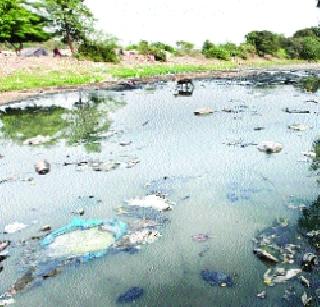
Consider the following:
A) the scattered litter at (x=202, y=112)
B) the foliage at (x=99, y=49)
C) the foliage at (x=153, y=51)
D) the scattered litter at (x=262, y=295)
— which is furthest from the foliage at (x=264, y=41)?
the scattered litter at (x=262, y=295)

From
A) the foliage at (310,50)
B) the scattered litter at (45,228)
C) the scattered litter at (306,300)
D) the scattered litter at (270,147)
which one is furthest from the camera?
the foliage at (310,50)

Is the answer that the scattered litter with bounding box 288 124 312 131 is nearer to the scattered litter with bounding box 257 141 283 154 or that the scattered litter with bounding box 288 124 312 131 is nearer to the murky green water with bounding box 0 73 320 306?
the murky green water with bounding box 0 73 320 306

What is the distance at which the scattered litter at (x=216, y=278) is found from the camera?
4.80 m

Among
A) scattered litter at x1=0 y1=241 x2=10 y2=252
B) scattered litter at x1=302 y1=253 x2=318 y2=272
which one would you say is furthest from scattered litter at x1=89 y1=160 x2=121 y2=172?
scattered litter at x1=302 y1=253 x2=318 y2=272

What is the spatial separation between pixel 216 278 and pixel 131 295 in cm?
102

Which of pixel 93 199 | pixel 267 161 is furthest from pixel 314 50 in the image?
pixel 93 199

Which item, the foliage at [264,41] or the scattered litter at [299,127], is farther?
the foliage at [264,41]

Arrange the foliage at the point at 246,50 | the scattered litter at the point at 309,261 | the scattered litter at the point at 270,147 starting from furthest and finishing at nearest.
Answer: the foliage at the point at 246,50 → the scattered litter at the point at 270,147 → the scattered litter at the point at 309,261

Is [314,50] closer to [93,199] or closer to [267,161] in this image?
[267,161]

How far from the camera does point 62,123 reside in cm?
1452

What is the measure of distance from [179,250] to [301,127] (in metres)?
7.99

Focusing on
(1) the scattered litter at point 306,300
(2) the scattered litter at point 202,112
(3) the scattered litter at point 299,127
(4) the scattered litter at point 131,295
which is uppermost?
(2) the scattered litter at point 202,112

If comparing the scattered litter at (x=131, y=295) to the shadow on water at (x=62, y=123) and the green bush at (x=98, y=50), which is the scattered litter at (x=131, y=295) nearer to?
the shadow on water at (x=62, y=123)

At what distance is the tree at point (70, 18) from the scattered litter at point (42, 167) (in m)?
30.0
